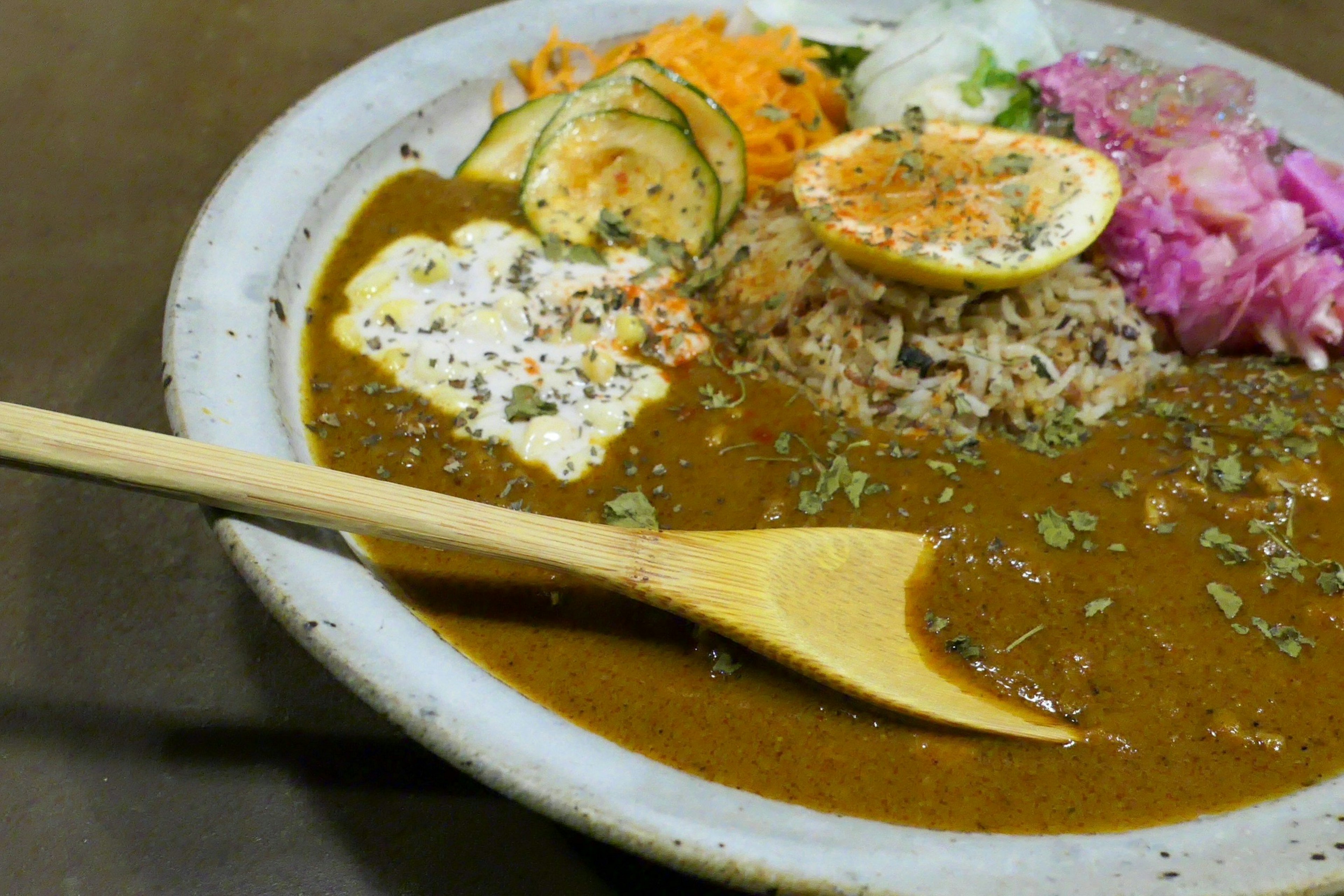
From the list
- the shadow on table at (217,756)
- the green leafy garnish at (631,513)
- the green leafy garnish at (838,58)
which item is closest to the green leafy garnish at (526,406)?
the green leafy garnish at (631,513)

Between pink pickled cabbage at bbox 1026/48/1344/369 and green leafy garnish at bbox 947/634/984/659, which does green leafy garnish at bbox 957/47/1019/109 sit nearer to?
pink pickled cabbage at bbox 1026/48/1344/369

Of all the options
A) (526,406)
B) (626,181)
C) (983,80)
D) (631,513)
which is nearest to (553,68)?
(626,181)

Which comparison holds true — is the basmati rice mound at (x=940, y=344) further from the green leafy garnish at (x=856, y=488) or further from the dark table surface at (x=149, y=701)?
the dark table surface at (x=149, y=701)

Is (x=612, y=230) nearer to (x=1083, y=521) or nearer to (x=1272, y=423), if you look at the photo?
(x=1083, y=521)

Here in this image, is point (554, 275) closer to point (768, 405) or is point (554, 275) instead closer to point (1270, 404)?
point (768, 405)

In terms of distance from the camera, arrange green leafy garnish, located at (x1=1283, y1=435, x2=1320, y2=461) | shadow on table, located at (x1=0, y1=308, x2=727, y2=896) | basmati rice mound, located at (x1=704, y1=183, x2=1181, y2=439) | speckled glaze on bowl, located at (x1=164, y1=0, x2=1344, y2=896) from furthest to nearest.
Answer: basmati rice mound, located at (x1=704, y1=183, x2=1181, y2=439)
green leafy garnish, located at (x1=1283, y1=435, x2=1320, y2=461)
shadow on table, located at (x1=0, y1=308, x2=727, y2=896)
speckled glaze on bowl, located at (x1=164, y1=0, x2=1344, y2=896)

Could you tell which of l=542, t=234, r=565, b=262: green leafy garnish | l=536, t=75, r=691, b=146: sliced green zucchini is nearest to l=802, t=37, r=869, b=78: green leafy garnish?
l=536, t=75, r=691, b=146: sliced green zucchini
